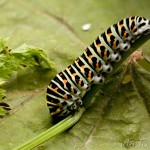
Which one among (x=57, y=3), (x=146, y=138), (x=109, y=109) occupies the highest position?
(x=57, y=3)

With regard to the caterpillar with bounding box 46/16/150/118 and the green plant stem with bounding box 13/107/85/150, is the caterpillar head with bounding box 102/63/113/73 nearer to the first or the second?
the caterpillar with bounding box 46/16/150/118

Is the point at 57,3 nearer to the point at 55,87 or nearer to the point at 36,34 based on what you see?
the point at 36,34

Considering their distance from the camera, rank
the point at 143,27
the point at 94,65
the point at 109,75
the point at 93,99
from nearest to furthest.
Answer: the point at 143,27 < the point at 94,65 < the point at 109,75 < the point at 93,99

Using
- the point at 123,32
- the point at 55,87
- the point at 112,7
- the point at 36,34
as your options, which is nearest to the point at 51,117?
the point at 55,87

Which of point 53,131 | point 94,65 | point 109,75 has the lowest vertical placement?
point 53,131

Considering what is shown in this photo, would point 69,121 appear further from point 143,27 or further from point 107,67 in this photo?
point 143,27

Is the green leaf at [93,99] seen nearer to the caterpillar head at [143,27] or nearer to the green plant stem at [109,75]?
the green plant stem at [109,75]

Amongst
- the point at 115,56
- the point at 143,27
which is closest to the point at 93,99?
the point at 115,56
